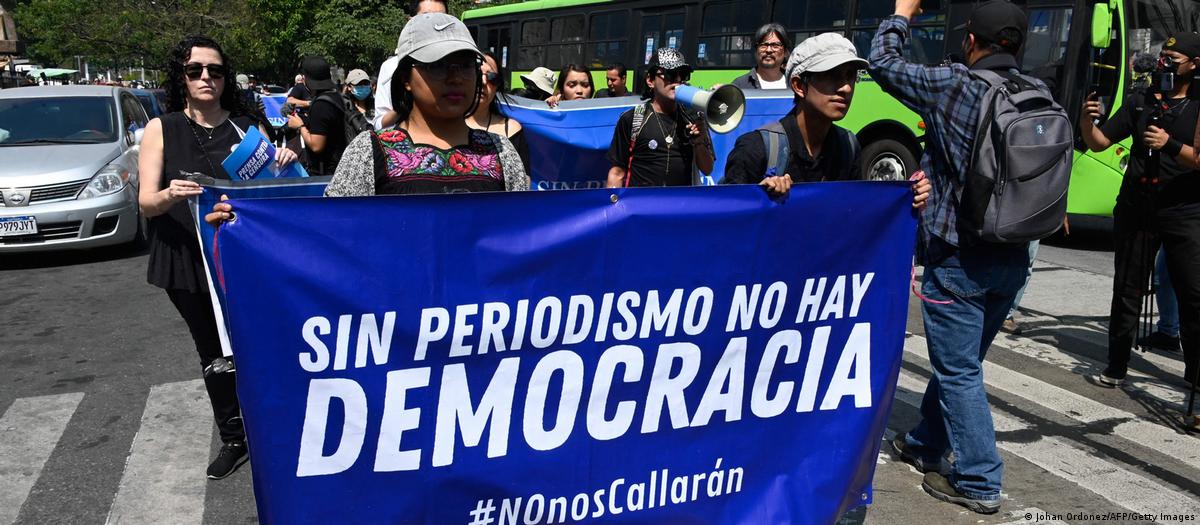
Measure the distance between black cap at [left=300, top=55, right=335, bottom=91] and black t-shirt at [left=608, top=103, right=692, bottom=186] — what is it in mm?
2641

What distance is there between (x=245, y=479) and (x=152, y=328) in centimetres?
316

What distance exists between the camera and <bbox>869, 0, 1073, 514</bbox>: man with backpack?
349 cm

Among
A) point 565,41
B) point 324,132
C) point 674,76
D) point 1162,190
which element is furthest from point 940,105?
point 565,41

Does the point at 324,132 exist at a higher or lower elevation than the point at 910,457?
higher

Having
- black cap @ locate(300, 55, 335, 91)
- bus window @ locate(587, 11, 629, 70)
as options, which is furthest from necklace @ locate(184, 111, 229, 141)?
bus window @ locate(587, 11, 629, 70)

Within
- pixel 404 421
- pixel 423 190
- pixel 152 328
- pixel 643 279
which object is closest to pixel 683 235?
pixel 643 279

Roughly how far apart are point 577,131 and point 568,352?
370 cm

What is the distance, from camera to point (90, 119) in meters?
10.2

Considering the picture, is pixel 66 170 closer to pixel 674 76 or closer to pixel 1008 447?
pixel 674 76

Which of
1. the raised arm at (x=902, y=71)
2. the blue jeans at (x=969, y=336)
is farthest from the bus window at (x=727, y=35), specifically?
the blue jeans at (x=969, y=336)

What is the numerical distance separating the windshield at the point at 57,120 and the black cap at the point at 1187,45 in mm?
9173

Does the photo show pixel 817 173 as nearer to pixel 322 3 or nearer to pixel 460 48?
pixel 460 48

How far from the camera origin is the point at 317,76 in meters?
6.99

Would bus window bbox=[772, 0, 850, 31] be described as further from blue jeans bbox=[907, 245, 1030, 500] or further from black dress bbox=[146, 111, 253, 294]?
black dress bbox=[146, 111, 253, 294]
